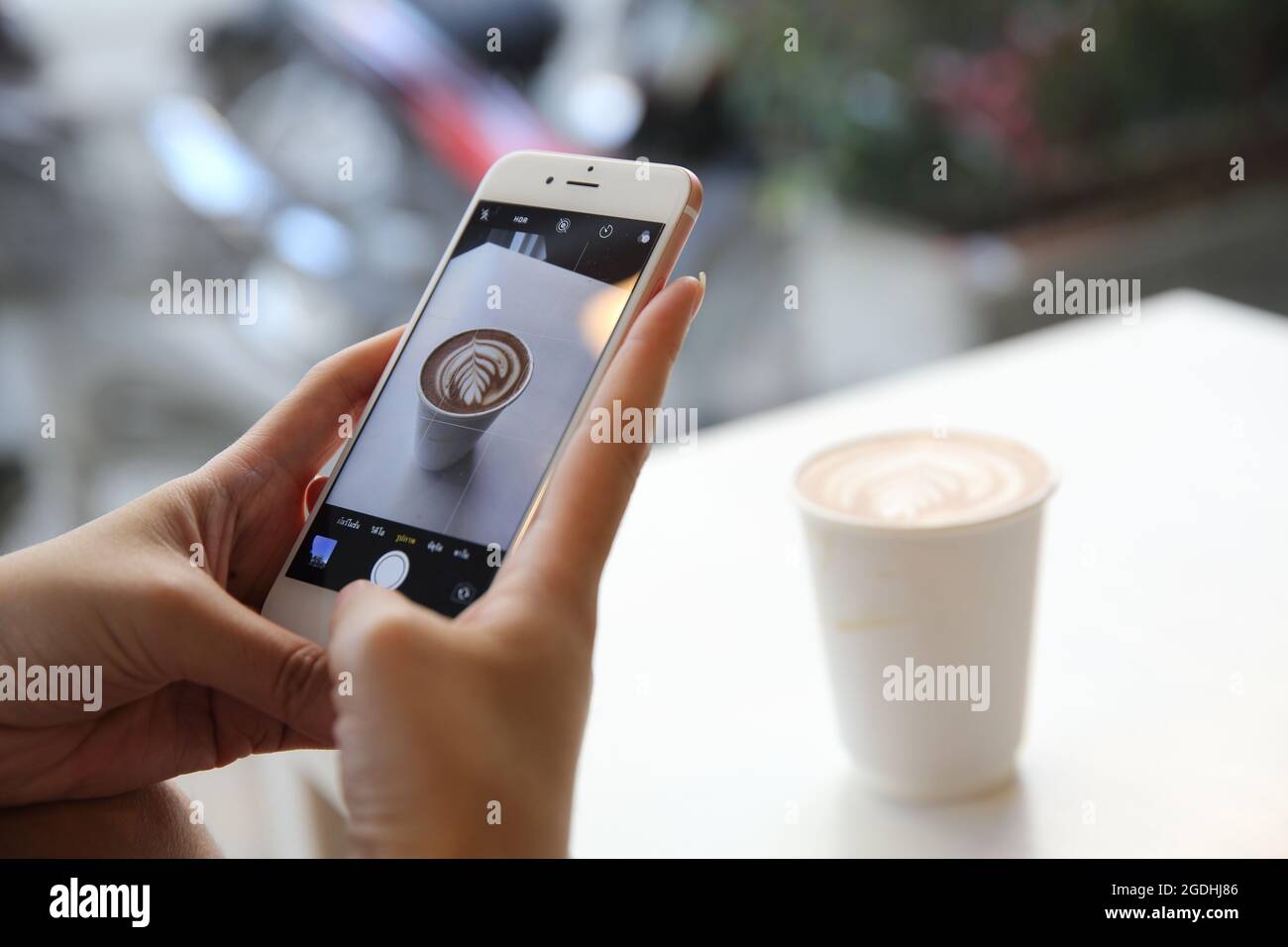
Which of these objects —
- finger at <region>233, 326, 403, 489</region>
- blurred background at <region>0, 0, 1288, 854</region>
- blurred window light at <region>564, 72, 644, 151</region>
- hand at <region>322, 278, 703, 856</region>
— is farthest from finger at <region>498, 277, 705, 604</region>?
blurred window light at <region>564, 72, 644, 151</region>

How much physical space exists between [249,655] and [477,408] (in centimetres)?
19

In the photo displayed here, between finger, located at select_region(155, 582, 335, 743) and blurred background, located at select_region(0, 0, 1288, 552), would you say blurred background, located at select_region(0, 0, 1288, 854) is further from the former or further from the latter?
finger, located at select_region(155, 582, 335, 743)

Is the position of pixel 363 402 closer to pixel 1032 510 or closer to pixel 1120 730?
pixel 1032 510

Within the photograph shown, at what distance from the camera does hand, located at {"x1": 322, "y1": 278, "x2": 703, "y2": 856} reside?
0.50m

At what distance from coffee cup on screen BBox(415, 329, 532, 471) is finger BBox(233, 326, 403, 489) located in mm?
58

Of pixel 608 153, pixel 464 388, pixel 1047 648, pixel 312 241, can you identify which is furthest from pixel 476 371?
pixel 608 153

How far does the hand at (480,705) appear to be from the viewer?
0.50 meters

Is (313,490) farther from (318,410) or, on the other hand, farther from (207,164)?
(207,164)

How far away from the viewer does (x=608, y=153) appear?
2.69 m

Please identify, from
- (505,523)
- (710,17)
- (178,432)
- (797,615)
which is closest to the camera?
(505,523)

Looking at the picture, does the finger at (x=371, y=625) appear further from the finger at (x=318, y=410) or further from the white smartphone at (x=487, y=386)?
the finger at (x=318, y=410)

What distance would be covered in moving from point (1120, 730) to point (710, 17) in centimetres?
240

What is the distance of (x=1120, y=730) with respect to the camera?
794mm

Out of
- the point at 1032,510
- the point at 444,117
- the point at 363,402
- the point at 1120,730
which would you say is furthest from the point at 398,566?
the point at 444,117
